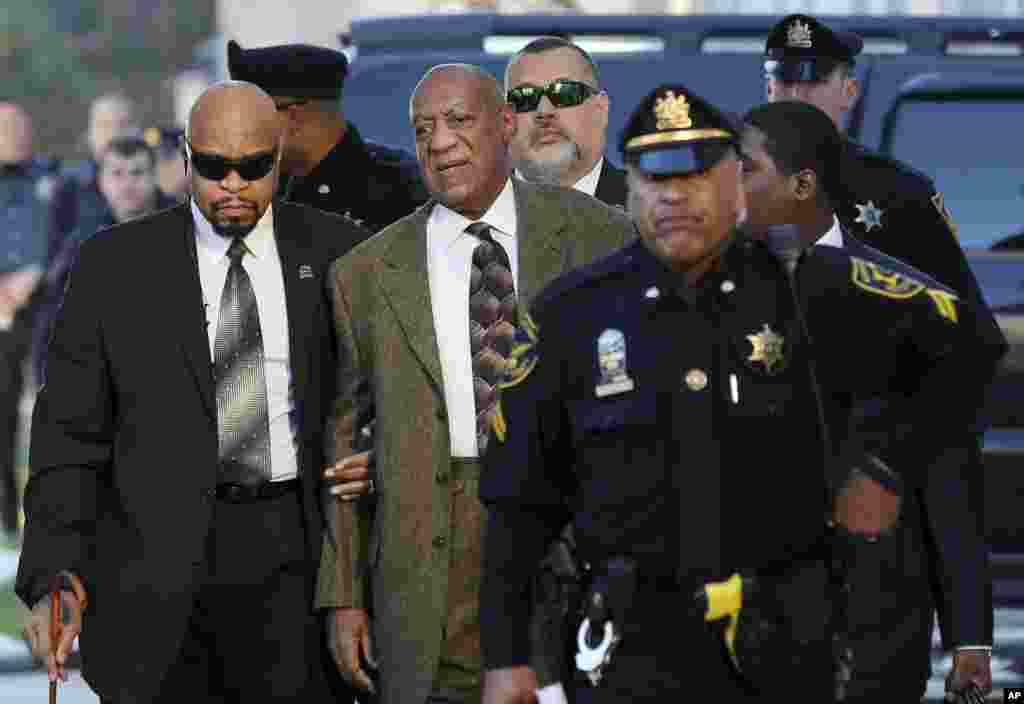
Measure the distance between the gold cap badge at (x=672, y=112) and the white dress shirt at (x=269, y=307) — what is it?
4.60ft

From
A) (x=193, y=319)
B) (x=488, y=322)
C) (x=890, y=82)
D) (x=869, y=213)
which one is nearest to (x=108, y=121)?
(x=890, y=82)

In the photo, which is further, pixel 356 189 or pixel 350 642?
pixel 356 189

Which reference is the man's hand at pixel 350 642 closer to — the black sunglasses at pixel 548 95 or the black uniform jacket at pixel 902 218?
the black uniform jacket at pixel 902 218

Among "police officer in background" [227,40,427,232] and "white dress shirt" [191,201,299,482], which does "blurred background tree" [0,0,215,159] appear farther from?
"white dress shirt" [191,201,299,482]

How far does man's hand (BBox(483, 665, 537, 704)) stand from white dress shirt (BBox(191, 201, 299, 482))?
1224 millimetres

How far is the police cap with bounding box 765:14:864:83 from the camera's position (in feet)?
25.0

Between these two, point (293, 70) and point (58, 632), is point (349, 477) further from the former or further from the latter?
point (293, 70)

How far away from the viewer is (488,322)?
631cm

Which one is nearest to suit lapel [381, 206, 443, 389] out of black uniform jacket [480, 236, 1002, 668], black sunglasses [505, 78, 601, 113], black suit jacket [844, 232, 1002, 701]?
black suit jacket [844, 232, 1002, 701]

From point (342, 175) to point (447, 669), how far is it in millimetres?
1729

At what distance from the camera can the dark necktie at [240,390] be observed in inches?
245

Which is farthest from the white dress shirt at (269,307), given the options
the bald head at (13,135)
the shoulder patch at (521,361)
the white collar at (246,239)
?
the bald head at (13,135)

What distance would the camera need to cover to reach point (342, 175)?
7586 millimetres

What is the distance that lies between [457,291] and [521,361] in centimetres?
116
